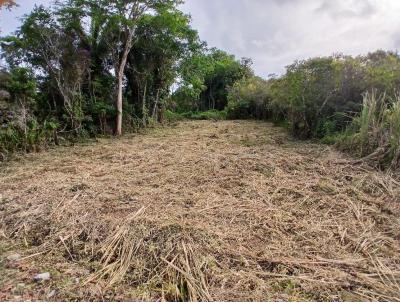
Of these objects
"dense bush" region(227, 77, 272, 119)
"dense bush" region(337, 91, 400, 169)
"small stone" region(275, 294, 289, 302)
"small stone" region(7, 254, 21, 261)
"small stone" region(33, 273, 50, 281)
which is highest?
"dense bush" region(227, 77, 272, 119)

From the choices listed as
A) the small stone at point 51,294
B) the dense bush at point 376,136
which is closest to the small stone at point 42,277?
the small stone at point 51,294

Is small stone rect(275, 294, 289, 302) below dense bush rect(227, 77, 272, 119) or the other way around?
below

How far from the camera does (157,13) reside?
21.4 feet

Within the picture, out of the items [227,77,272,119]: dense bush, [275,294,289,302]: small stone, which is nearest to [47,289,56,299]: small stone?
[275,294,289,302]: small stone

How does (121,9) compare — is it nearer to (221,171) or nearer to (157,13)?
(157,13)

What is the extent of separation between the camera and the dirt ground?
162cm

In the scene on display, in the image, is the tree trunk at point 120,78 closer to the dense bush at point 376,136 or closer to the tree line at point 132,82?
the tree line at point 132,82

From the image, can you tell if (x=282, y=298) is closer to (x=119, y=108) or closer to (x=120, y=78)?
(x=119, y=108)

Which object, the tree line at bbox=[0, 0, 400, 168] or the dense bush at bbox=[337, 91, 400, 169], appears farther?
the tree line at bbox=[0, 0, 400, 168]

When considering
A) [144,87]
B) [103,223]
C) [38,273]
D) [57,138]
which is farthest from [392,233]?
[144,87]

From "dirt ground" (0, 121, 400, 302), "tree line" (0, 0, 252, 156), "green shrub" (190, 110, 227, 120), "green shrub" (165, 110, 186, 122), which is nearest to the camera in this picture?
"dirt ground" (0, 121, 400, 302)

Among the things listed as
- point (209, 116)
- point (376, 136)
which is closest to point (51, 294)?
point (376, 136)

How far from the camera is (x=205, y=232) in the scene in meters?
2.05

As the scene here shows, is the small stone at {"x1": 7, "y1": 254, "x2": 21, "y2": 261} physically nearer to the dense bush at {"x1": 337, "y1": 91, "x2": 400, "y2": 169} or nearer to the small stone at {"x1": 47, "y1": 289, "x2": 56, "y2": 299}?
the small stone at {"x1": 47, "y1": 289, "x2": 56, "y2": 299}
